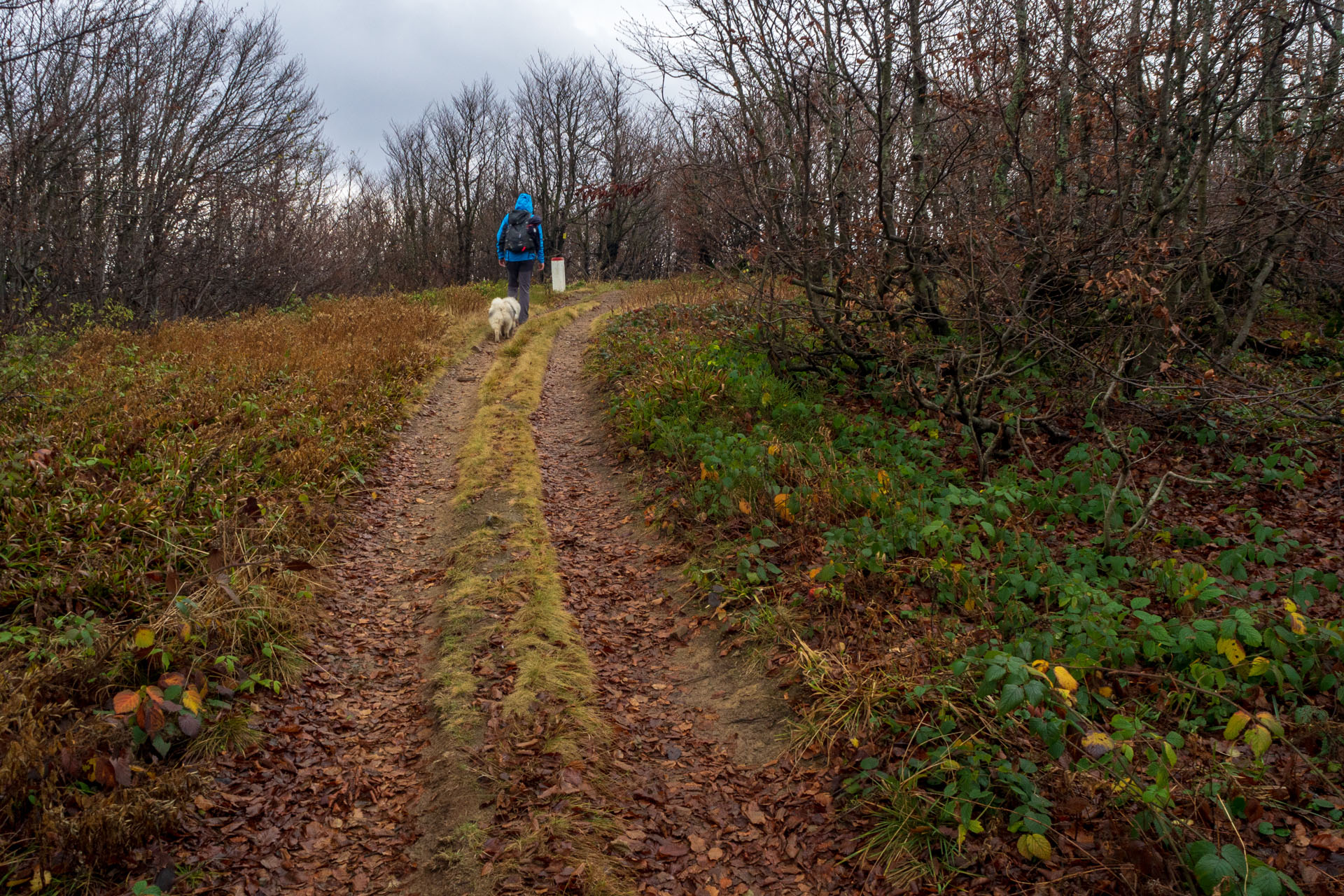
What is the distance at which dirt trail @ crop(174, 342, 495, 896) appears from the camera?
312 centimetres

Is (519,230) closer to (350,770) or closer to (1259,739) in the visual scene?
(350,770)

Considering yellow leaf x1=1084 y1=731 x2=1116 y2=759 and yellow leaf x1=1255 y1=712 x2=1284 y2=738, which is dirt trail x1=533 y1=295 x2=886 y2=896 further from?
yellow leaf x1=1255 y1=712 x2=1284 y2=738

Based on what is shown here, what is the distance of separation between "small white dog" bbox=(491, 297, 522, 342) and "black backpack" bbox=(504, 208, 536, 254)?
1047mm

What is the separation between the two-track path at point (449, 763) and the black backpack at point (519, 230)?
317 inches

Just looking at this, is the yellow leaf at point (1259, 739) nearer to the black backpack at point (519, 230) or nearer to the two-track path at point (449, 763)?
the two-track path at point (449, 763)

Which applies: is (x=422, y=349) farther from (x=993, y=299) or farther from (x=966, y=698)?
(x=966, y=698)

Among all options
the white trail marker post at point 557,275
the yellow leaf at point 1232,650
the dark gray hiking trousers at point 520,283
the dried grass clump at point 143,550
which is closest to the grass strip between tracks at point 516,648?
the dried grass clump at point 143,550

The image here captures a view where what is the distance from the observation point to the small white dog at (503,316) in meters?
13.1

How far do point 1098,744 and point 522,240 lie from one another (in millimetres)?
12048

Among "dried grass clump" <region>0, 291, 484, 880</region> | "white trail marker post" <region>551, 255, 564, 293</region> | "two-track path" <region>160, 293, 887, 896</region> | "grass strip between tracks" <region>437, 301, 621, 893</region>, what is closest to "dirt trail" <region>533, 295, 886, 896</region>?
"two-track path" <region>160, 293, 887, 896</region>

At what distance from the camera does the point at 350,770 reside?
3.71 metres

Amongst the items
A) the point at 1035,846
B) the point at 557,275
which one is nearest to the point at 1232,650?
the point at 1035,846

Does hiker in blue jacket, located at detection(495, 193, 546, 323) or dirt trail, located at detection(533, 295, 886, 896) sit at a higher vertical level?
hiker in blue jacket, located at detection(495, 193, 546, 323)

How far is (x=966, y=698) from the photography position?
146 inches
